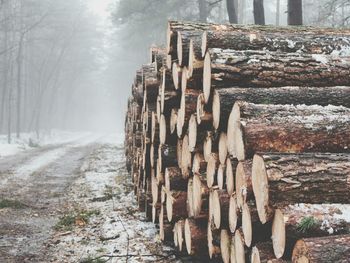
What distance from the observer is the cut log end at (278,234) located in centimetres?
313

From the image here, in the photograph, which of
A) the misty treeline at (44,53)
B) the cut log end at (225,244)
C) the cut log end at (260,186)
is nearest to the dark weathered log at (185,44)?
the cut log end at (225,244)

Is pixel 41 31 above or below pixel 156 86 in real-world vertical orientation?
above

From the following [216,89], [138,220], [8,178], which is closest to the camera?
[216,89]

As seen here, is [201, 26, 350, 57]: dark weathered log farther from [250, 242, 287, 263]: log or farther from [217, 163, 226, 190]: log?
[250, 242, 287, 263]: log

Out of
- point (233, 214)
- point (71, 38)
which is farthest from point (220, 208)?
point (71, 38)

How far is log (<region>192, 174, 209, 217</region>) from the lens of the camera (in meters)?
Answer: 4.99

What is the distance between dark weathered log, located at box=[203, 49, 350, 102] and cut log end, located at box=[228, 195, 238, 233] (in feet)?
4.09

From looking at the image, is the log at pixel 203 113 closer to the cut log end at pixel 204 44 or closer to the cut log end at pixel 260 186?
the cut log end at pixel 204 44

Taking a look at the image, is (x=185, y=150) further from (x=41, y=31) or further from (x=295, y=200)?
(x=41, y=31)

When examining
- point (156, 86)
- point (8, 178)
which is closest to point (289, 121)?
point (156, 86)

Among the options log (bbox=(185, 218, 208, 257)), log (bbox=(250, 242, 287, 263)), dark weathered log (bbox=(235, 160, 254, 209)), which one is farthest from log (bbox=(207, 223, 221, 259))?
log (bbox=(250, 242, 287, 263))

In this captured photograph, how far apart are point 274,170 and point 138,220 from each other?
4.75 metres

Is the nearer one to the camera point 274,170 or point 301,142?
point 274,170

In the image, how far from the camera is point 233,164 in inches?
165
